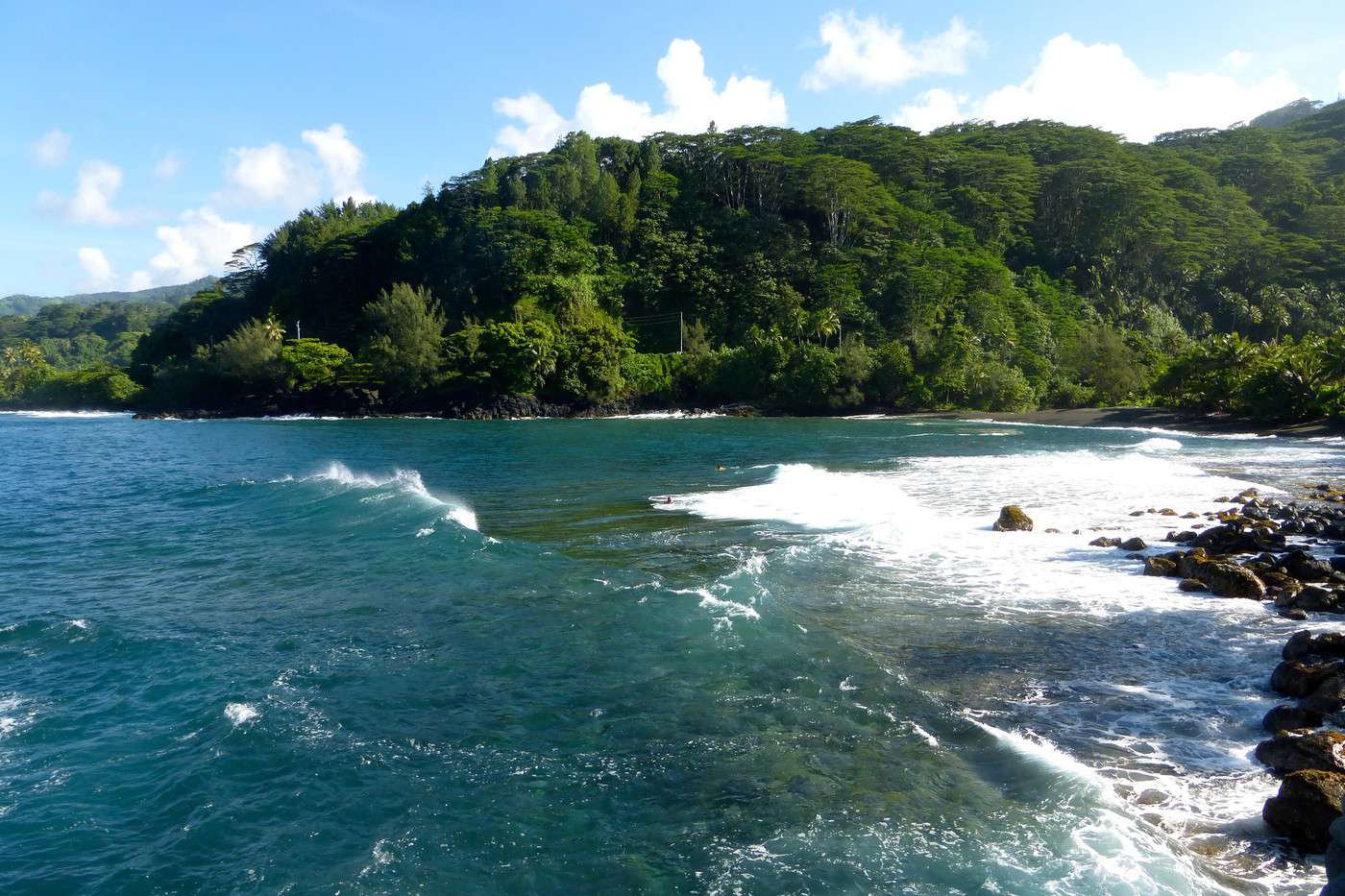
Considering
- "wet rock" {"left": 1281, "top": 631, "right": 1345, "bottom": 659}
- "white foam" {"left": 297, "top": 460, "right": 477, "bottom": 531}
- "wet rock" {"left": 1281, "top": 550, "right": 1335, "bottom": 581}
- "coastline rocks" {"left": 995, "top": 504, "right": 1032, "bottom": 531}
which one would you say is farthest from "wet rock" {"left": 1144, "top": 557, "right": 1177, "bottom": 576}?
"white foam" {"left": 297, "top": 460, "right": 477, "bottom": 531}

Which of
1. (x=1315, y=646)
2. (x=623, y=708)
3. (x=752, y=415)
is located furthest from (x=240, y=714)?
(x=752, y=415)

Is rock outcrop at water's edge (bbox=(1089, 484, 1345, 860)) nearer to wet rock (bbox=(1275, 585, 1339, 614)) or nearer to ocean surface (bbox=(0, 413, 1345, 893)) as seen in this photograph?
wet rock (bbox=(1275, 585, 1339, 614))

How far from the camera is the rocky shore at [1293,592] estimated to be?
702cm

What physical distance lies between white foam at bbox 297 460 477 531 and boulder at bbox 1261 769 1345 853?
691 inches

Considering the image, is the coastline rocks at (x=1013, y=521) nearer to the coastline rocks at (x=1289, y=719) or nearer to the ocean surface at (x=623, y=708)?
the ocean surface at (x=623, y=708)

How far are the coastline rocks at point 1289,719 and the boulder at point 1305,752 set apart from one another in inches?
19.8

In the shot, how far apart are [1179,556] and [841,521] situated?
8.28m

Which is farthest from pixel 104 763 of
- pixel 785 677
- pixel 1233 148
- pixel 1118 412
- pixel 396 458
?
pixel 1233 148

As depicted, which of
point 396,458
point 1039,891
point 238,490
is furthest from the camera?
point 396,458

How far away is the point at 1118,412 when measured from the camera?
62906mm

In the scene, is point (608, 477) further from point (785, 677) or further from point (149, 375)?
point (149, 375)

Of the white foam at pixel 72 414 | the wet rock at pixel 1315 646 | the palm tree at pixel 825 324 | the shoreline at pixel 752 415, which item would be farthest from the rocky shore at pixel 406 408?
the wet rock at pixel 1315 646

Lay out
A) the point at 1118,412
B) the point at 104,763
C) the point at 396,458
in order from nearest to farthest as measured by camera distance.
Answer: the point at 104,763 < the point at 396,458 < the point at 1118,412

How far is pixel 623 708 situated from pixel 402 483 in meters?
21.4
